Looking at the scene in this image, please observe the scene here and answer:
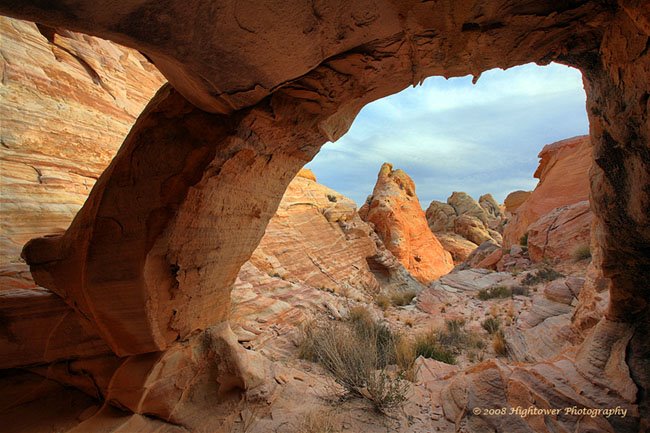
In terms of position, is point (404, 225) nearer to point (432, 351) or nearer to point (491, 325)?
point (491, 325)

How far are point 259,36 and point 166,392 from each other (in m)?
3.71

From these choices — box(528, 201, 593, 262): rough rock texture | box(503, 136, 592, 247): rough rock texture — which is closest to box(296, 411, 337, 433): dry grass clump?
box(528, 201, 593, 262): rough rock texture

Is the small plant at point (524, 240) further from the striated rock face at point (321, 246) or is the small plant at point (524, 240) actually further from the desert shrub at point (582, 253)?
the striated rock face at point (321, 246)

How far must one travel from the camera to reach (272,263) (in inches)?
385

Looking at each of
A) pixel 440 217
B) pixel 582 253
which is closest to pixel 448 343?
pixel 582 253

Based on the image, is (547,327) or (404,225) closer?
(547,327)

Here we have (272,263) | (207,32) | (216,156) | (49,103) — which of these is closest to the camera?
(207,32)

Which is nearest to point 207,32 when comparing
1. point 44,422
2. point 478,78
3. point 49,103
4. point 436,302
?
point 478,78

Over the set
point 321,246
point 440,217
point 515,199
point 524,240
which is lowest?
point 524,240

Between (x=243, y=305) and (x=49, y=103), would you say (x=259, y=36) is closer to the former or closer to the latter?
(x=243, y=305)

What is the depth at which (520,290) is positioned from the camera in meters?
9.32

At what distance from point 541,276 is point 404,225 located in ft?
41.5

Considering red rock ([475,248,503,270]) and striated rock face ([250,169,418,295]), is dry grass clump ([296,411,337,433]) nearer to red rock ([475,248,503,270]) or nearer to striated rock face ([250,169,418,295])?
striated rock face ([250,169,418,295])

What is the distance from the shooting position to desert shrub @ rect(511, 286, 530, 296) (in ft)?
30.0
